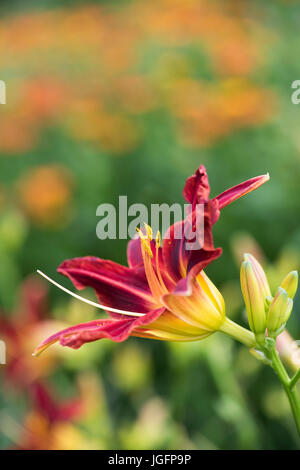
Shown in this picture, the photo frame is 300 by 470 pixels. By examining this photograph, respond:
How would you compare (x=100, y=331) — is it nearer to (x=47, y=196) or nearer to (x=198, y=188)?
(x=198, y=188)

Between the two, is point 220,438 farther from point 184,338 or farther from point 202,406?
point 184,338

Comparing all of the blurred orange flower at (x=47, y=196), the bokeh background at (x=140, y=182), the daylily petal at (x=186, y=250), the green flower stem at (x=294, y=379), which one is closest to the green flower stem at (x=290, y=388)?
the green flower stem at (x=294, y=379)

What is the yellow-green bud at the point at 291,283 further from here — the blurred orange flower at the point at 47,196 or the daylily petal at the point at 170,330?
the blurred orange flower at the point at 47,196

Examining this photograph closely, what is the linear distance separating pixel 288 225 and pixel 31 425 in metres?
1.12

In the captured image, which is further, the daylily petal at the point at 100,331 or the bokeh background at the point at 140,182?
the bokeh background at the point at 140,182

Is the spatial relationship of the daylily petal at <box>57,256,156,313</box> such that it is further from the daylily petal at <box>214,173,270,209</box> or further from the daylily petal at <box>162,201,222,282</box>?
the daylily petal at <box>214,173,270,209</box>

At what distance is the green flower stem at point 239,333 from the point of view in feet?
2.07

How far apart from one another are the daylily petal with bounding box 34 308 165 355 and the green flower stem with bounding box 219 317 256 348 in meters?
0.08

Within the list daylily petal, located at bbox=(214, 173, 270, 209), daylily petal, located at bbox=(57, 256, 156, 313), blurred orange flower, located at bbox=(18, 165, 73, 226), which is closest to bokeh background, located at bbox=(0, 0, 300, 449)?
blurred orange flower, located at bbox=(18, 165, 73, 226)

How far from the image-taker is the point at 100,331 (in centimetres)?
61

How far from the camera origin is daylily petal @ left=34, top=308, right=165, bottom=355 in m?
0.60

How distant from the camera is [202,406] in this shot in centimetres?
148

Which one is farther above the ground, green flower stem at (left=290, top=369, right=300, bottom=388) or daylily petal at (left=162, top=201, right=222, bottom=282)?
daylily petal at (left=162, top=201, right=222, bottom=282)

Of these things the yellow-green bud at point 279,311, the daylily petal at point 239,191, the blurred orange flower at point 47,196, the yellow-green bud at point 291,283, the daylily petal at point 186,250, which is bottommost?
the yellow-green bud at point 279,311
